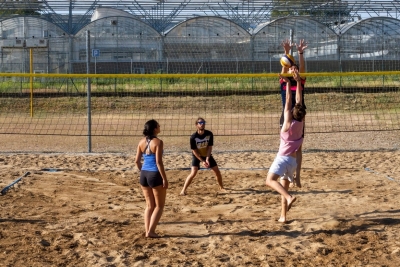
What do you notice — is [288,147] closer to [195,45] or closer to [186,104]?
[186,104]

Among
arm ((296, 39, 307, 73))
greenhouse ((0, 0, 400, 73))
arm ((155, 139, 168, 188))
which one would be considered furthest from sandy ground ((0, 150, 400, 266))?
greenhouse ((0, 0, 400, 73))

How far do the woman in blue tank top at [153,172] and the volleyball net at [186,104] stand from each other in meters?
9.76

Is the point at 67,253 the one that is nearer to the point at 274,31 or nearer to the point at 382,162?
the point at 382,162

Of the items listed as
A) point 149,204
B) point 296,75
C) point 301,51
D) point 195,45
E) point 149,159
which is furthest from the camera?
point 195,45

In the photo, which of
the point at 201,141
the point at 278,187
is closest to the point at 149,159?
the point at 278,187

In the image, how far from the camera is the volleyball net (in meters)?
16.5

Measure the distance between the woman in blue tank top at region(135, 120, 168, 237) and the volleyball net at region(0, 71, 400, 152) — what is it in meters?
9.76

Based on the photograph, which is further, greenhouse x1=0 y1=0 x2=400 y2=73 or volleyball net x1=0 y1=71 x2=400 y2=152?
greenhouse x1=0 y1=0 x2=400 y2=73

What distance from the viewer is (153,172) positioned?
5.73 metres

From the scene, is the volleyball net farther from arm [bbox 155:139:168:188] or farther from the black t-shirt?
arm [bbox 155:139:168:188]

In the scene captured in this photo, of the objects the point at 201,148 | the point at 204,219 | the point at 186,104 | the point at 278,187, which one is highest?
the point at 186,104

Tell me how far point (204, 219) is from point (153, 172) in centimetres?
117

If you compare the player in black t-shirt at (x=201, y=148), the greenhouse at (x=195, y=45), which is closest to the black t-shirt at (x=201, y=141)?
the player in black t-shirt at (x=201, y=148)

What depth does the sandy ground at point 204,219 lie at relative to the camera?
530 cm
